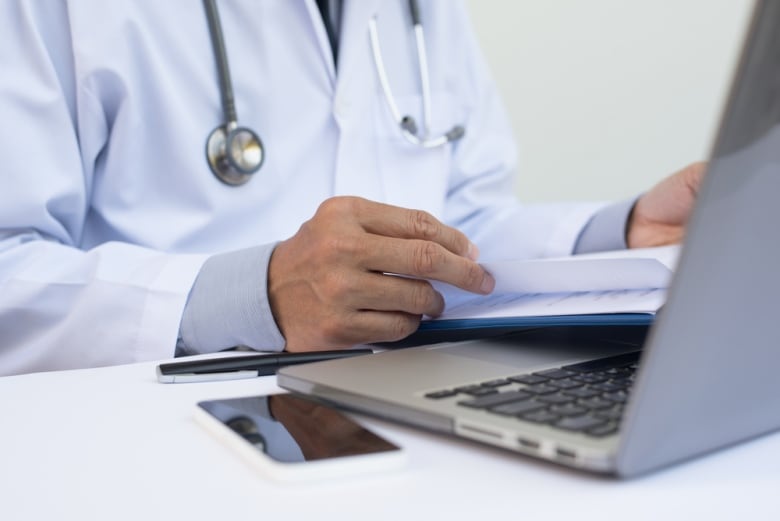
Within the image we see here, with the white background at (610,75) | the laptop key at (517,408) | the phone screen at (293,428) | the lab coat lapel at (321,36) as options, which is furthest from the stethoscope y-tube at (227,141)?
the white background at (610,75)

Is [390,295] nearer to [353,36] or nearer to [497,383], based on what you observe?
[497,383]

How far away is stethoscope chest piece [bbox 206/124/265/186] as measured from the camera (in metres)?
0.92

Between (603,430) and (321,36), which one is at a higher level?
(321,36)

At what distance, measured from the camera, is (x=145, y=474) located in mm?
346

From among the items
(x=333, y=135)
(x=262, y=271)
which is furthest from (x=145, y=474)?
(x=333, y=135)

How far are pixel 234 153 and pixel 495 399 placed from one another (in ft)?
2.06

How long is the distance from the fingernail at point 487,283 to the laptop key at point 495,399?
0.73 ft

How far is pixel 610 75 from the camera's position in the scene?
176 centimetres

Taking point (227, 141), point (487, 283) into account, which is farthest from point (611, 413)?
point (227, 141)

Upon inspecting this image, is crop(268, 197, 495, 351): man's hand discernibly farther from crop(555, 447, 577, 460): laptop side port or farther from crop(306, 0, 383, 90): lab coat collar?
crop(306, 0, 383, 90): lab coat collar

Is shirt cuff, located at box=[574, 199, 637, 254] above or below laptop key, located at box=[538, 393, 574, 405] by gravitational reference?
below

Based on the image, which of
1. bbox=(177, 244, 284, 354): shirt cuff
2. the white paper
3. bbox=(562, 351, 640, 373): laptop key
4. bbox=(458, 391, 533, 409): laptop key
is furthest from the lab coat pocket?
bbox=(458, 391, 533, 409): laptop key

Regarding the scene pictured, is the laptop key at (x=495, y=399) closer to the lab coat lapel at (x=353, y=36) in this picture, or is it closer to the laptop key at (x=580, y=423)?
the laptop key at (x=580, y=423)

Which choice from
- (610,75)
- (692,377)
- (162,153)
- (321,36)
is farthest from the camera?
(610,75)
